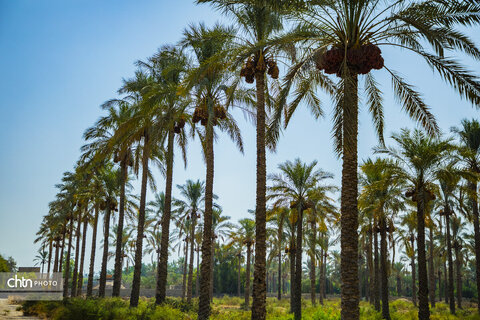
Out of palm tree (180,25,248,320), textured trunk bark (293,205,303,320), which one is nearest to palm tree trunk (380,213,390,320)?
textured trunk bark (293,205,303,320)

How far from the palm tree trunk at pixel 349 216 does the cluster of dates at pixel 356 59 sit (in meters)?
0.44

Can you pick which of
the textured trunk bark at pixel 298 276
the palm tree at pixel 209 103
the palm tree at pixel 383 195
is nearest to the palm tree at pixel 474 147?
the palm tree at pixel 383 195

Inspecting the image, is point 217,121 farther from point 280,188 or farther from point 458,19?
point 458,19

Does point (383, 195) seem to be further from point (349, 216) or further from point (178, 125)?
point (349, 216)

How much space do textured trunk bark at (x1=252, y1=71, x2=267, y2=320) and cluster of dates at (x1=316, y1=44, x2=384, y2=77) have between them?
14.5 ft

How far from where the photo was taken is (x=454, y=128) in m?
28.8

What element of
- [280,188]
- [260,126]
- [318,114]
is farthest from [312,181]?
[260,126]

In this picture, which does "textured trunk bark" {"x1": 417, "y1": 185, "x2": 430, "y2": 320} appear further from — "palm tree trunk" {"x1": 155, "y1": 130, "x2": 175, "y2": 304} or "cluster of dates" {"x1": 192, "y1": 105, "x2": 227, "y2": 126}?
"palm tree trunk" {"x1": 155, "y1": 130, "x2": 175, "y2": 304}

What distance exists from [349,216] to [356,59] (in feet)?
13.3

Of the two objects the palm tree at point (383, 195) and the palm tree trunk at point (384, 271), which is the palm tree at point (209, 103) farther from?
the palm tree trunk at point (384, 271)

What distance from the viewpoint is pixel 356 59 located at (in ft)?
36.0

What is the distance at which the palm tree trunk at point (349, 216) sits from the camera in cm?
990

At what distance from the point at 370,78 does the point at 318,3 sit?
343 cm

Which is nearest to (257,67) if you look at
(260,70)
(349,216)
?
(260,70)
